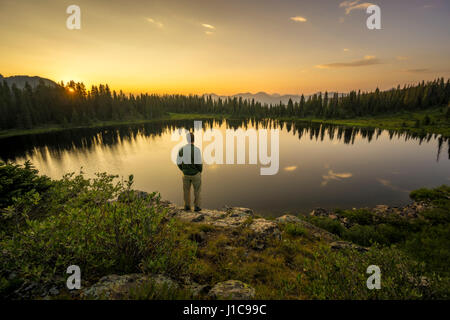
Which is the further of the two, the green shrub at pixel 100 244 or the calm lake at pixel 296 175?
the calm lake at pixel 296 175

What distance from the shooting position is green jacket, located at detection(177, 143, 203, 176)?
8.98 metres

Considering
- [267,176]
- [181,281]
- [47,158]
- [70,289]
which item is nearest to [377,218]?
[267,176]

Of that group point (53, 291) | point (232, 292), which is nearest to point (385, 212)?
point (232, 292)

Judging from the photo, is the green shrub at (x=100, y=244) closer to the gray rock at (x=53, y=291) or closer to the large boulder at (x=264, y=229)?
the gray rock at (x=53, y=291)

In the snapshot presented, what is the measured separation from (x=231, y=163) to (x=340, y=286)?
27.2 metres

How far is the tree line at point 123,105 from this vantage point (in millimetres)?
A: 81125

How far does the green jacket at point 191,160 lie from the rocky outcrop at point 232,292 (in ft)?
19.3

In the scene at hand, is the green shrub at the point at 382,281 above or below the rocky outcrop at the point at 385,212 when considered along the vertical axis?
above

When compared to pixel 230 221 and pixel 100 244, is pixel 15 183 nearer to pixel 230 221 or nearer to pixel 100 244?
pixel 100 244

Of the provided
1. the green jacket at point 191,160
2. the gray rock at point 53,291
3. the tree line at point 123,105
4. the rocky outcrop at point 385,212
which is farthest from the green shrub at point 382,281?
the tree line at point 123,105

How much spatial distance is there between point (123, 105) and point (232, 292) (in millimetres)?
137807

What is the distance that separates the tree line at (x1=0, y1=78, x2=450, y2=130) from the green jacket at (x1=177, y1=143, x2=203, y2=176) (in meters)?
111
